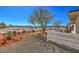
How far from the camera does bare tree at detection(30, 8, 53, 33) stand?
7.84 feet

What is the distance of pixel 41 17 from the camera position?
2.42 m

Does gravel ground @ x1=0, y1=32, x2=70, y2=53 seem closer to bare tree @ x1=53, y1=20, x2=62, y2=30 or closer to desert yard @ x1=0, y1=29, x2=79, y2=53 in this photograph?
desert yard @ x1=0, y1=29, x2=79, y2=53

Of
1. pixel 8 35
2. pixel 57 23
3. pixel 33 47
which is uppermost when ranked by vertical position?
pixel 57 23

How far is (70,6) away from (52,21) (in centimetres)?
28

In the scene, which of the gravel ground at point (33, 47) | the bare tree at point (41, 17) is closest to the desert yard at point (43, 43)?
the gravel ground at point (33, 47)

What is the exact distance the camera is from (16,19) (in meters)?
2.39

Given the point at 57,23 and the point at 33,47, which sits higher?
the point at 57,23

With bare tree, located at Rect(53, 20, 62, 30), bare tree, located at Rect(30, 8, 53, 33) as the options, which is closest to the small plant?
bare tree, located at Rect(30, 8, 53, 33)

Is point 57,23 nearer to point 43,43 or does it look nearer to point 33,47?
point 43,43

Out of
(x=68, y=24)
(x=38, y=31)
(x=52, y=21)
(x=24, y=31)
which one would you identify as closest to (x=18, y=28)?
(x=24, y=31)

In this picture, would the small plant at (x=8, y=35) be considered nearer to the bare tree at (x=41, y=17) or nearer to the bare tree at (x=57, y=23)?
the bare tree at (x=41, y=17)

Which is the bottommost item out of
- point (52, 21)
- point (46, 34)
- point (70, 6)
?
point (46, 34)

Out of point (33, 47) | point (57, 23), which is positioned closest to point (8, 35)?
point (33, 47)
